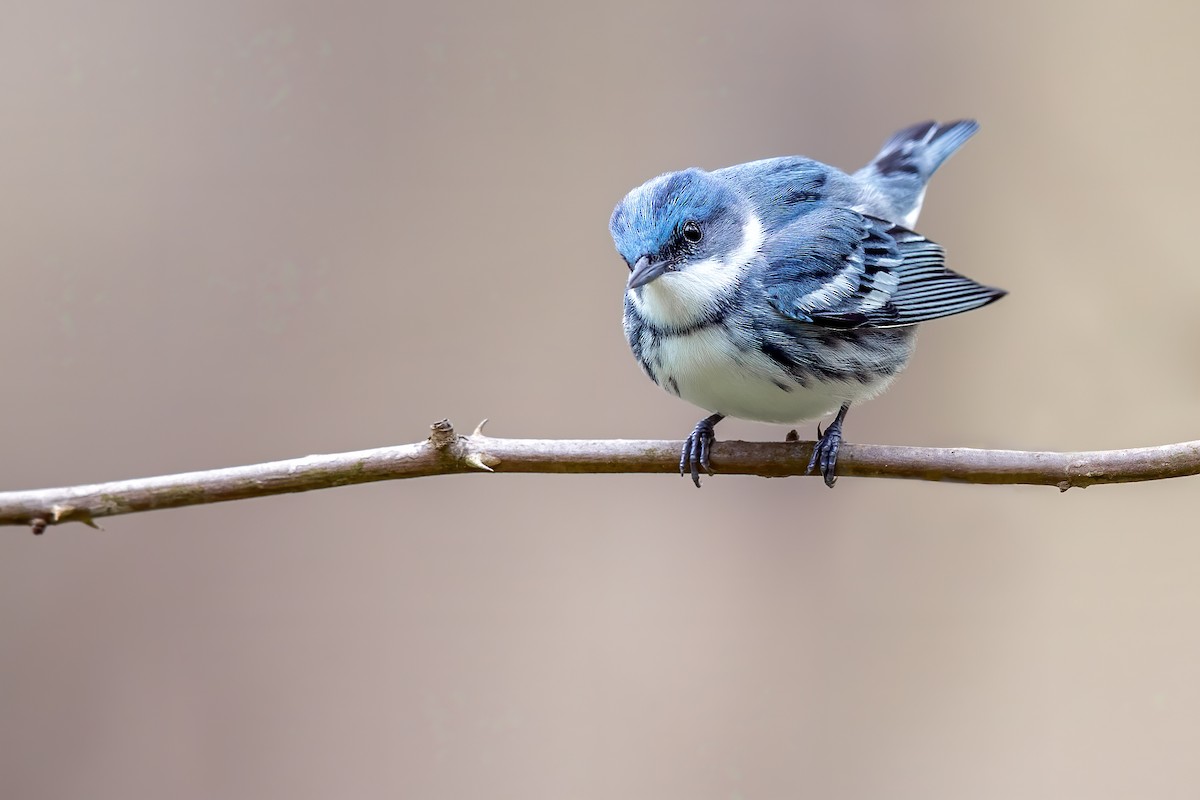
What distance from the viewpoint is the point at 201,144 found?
5.89 metres

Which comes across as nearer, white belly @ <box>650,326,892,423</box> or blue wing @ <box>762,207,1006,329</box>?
white belly @ <box>650,326,892,423</box>

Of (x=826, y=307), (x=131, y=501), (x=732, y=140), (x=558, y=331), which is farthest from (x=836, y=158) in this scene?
(x=131, y=501)

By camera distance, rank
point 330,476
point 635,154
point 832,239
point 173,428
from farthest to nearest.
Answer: point 635,154 < point 173,428 < point 832,239 < point 330,476

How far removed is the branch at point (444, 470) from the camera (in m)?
3.26

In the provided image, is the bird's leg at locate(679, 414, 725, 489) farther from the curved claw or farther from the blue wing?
the blue wing

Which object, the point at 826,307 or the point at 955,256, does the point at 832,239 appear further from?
the point at 955,256

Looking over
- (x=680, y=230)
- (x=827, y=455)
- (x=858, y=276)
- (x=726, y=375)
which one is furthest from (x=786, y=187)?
(x=827, y=455)

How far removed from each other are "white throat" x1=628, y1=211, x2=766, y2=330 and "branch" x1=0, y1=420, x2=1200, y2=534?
528 millimetres

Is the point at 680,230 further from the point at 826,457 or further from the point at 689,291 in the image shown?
the point at 826,457

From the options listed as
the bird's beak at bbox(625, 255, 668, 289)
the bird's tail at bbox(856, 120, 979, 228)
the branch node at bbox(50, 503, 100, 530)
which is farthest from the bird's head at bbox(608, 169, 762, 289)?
the branch node at bbox(50, 503, 100, 530)

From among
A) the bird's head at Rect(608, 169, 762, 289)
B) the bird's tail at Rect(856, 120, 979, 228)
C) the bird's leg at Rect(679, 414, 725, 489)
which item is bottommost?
the bird's leg at Rect(679, 414, 725, 489)

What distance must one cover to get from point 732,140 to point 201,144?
2.92m

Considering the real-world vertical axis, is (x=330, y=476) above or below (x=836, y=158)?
below

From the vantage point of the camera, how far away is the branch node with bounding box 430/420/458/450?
327cm
